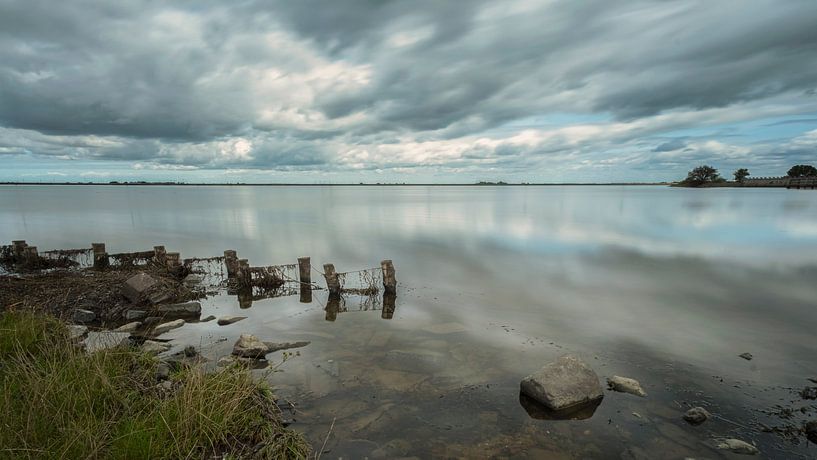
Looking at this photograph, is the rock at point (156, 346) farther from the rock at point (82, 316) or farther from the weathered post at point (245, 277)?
the weathered post at point (245, 277)

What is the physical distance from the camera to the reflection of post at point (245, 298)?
50.5 feet

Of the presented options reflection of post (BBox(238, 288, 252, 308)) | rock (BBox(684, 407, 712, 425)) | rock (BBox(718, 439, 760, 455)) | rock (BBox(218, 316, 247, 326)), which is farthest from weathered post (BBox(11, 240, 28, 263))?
rock (BBox(718, 439, 760, 455))

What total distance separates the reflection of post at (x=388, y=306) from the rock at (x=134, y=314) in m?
7.90

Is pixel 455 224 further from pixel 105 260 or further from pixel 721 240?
pixel 105 260

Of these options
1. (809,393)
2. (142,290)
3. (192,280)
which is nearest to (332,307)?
(142,290)

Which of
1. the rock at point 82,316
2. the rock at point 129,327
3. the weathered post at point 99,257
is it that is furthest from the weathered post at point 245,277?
the weathered post at point 99,257

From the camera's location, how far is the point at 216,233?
37188 millimetres

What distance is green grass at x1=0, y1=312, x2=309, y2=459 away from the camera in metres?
5.13

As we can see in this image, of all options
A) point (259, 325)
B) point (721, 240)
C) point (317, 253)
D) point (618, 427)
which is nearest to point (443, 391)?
point (618, 427)

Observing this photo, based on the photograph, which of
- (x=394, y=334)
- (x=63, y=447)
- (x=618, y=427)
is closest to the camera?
(x=63, y=447)

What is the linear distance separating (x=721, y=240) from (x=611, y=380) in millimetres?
31157

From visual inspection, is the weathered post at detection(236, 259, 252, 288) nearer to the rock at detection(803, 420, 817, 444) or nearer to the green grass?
the green grass

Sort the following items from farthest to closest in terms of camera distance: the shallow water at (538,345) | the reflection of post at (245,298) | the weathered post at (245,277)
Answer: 1. the weathered post at (245,277)
2. the reflection of post at (245,298)
3. the shallow water at (538,345)

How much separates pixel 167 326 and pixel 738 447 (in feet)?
46.9
